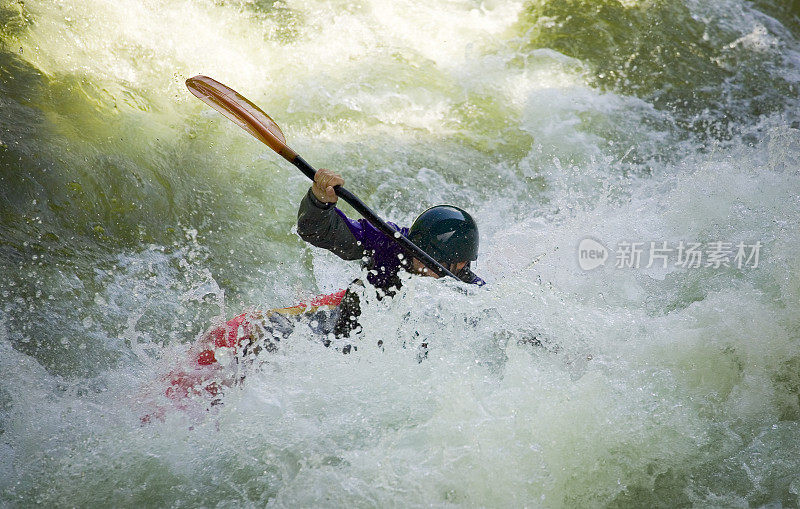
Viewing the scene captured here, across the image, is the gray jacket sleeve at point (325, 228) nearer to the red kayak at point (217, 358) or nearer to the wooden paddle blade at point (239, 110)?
the red kayak at point (217, 358)

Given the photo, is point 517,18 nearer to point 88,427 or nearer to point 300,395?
point 300,395

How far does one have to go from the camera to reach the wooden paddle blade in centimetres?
340

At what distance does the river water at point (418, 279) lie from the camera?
2.87m

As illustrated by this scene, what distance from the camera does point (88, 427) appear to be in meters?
2.94

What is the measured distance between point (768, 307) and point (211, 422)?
314 cm

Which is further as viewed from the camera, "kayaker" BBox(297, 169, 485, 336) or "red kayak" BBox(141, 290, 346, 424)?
"kayaker" BBox(297, 169, 485, 336)

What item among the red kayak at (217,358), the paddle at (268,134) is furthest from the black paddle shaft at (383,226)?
the red kayak at (217,358)

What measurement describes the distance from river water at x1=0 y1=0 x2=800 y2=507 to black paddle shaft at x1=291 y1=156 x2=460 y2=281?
0.09m

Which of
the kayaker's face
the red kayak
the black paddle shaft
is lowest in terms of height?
the red kayak

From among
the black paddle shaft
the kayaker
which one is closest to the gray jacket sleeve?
the kayaker

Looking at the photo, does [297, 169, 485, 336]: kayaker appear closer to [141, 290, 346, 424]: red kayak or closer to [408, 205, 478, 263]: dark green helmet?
Result: [408, 205, 478, 263]: dark green helmet

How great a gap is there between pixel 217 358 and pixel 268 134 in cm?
121
